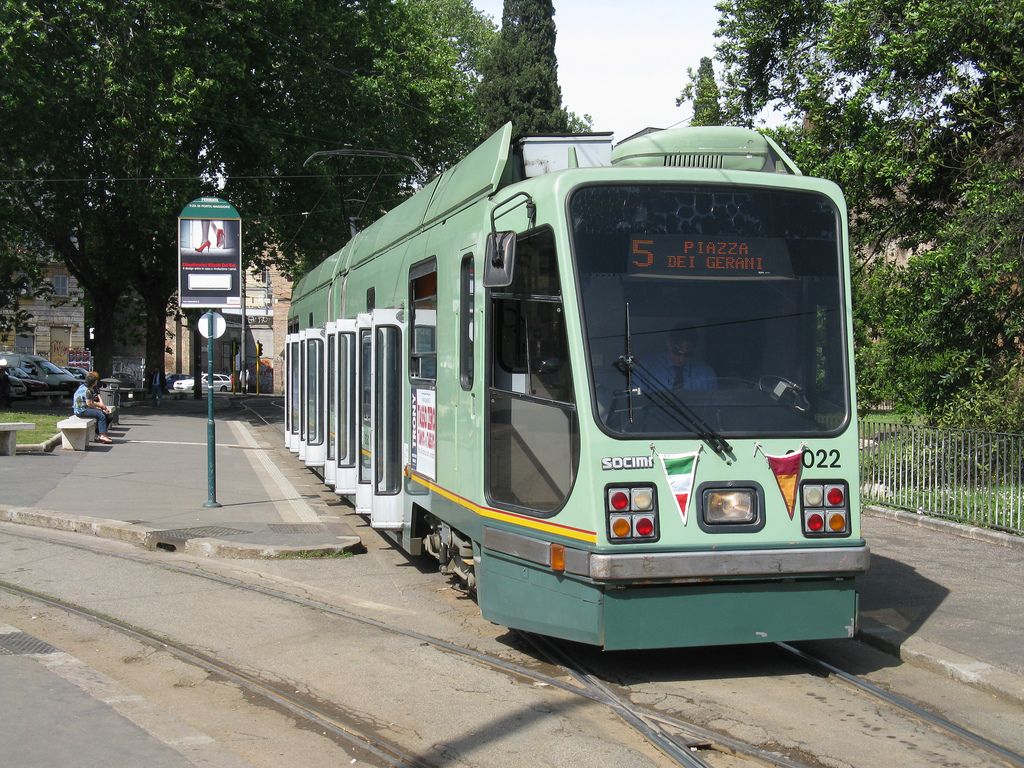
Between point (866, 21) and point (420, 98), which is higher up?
point (420, 98)

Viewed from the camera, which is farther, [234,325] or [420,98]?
[234,325]

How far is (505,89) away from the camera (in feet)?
176

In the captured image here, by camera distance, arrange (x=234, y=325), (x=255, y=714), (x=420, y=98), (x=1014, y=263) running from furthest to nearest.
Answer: (x=234, y=325)
(x=420, y=98)
(x=1014, y=263)
(x=255, y=714)

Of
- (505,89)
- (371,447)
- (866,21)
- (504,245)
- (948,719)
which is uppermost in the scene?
(505,89)

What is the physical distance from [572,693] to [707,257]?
8.18 ft

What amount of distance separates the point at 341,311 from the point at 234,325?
5760cm

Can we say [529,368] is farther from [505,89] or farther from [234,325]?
[234,325]

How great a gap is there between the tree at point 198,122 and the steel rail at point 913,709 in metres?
23.2

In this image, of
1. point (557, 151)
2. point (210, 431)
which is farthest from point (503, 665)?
point (210, 431)

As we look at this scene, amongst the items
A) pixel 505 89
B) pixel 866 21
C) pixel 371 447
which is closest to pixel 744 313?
pixel 371 447

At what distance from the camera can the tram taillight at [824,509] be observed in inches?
253

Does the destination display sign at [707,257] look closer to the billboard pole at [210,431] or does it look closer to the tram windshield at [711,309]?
the tram windshield at [711,309]

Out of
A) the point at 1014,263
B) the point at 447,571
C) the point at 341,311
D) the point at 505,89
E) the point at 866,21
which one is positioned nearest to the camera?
the point at 447,571

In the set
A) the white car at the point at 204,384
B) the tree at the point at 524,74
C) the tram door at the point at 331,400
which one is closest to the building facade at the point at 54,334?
the white car at the point at 204,384
